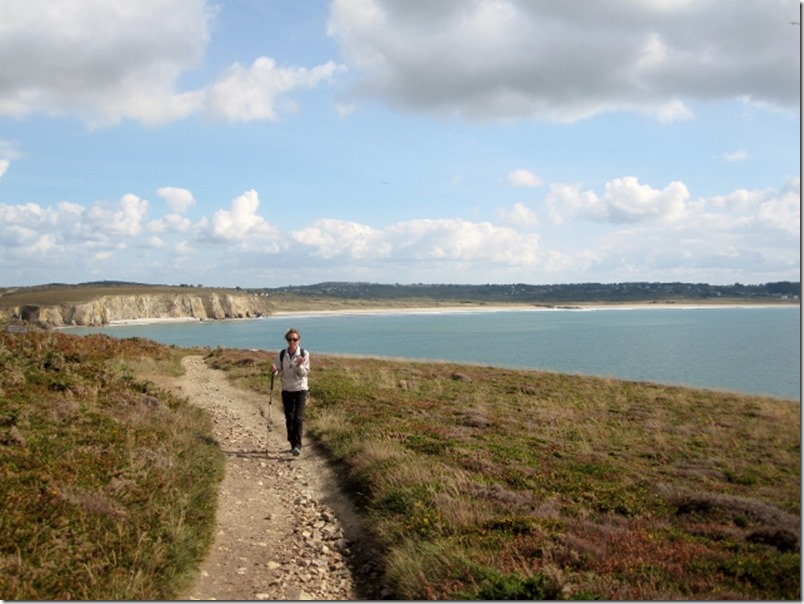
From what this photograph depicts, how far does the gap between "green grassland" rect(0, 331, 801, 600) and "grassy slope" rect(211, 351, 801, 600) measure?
3 centimetres

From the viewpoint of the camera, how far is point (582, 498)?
32.6 ft

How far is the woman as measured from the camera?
13.5 m

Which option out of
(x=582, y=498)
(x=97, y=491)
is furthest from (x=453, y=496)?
(x=97, y=491)

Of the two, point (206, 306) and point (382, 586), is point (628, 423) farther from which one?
point (206, 306)

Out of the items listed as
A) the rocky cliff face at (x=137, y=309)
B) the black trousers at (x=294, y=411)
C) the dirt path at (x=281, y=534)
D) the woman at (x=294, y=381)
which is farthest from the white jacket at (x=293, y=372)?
the rocky cliff face at (x=137, y=309)

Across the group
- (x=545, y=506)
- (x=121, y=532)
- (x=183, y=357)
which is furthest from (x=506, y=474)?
(x=183, y=357)

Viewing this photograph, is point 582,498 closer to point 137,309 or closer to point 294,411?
point 294,411

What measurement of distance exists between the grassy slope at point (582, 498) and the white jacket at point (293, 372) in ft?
5.75

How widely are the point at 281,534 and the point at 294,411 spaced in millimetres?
4811

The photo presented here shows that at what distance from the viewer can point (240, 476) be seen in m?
11.8

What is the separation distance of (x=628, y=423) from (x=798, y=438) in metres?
12.4

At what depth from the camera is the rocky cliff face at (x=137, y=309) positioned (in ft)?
462

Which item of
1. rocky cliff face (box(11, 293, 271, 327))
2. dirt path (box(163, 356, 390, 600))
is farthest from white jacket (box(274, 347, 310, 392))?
rocky cliff face (box(11, 293, 271, 327))

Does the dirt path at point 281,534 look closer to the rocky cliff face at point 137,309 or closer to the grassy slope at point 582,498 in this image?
the grassy slope at point 582,498
